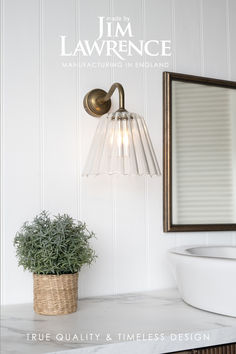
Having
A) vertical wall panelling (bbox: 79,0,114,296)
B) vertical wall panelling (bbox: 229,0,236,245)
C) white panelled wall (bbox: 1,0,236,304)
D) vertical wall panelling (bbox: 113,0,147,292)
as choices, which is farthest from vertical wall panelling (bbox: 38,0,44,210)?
vertical wall panelling (bbox: 229,0,236,245)

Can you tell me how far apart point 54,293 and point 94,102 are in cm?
61

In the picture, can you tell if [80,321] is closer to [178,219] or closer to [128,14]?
[178,219]

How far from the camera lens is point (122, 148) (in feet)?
4.17

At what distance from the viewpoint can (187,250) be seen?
4.51ft

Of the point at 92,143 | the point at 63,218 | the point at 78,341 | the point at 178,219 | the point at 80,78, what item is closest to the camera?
the point at 78,341

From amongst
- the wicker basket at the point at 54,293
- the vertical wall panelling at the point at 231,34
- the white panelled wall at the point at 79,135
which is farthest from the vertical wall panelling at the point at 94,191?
the vertical wall panelling at the point at 231,34

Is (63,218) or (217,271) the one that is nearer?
(217,271)

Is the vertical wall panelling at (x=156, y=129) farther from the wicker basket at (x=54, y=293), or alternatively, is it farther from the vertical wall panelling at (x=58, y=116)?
the wicker basket at (x=54, y=293)

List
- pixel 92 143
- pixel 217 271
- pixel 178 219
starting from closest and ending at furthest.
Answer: pixel 217 271, pixel 92 143, pixel 178 219

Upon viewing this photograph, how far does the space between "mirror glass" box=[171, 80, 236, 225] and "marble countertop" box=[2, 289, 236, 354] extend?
1.37 feet

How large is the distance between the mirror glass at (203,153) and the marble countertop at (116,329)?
416 millimetres

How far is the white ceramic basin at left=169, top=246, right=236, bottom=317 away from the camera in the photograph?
42.4 inches

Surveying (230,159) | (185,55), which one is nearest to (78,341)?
(230,159)

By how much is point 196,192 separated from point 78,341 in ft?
2.52
